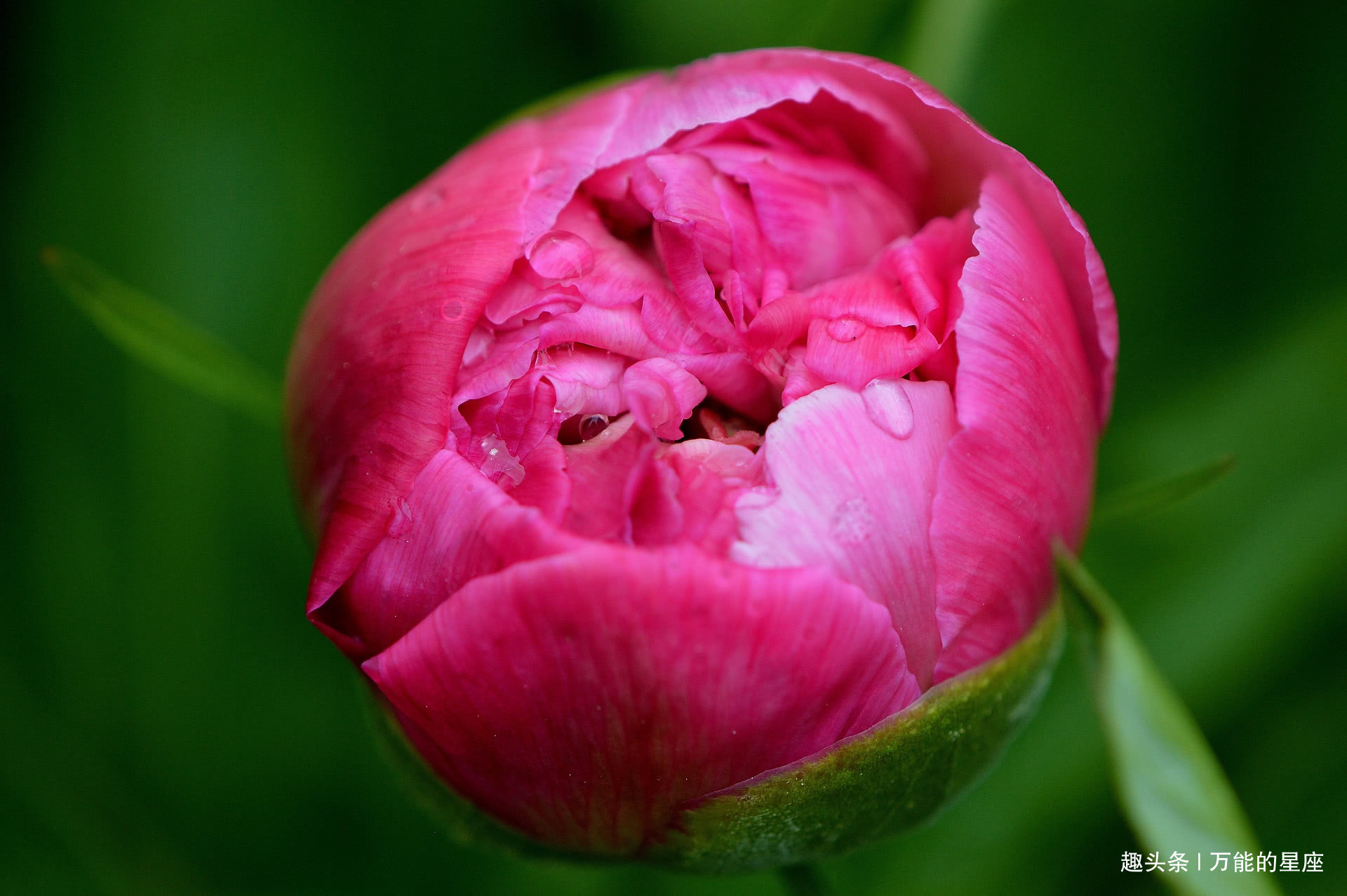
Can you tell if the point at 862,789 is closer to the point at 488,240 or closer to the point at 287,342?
the point at 488,240

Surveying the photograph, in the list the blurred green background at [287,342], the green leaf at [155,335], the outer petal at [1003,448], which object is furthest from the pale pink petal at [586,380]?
the blurred green background at [287,342]

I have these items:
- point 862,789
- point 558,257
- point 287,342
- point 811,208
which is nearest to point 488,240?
point 558,257

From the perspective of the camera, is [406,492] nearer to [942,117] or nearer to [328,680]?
[942,117]

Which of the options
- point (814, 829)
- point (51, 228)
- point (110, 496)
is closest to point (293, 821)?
point (110, 496)

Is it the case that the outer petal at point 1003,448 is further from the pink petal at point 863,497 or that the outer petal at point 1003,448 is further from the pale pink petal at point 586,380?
the pale pink petal at point 586,380

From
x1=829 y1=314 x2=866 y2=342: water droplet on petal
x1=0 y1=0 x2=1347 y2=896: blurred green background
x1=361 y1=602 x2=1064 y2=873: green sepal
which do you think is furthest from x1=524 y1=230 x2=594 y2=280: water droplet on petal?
x1=0 y1=0 x2=1347 y2=896: blurred green background

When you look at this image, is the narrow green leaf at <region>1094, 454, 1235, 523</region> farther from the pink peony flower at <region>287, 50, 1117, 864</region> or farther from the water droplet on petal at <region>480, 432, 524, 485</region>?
the water droplet on petal at <region>480, 432, 524, 485</region>
